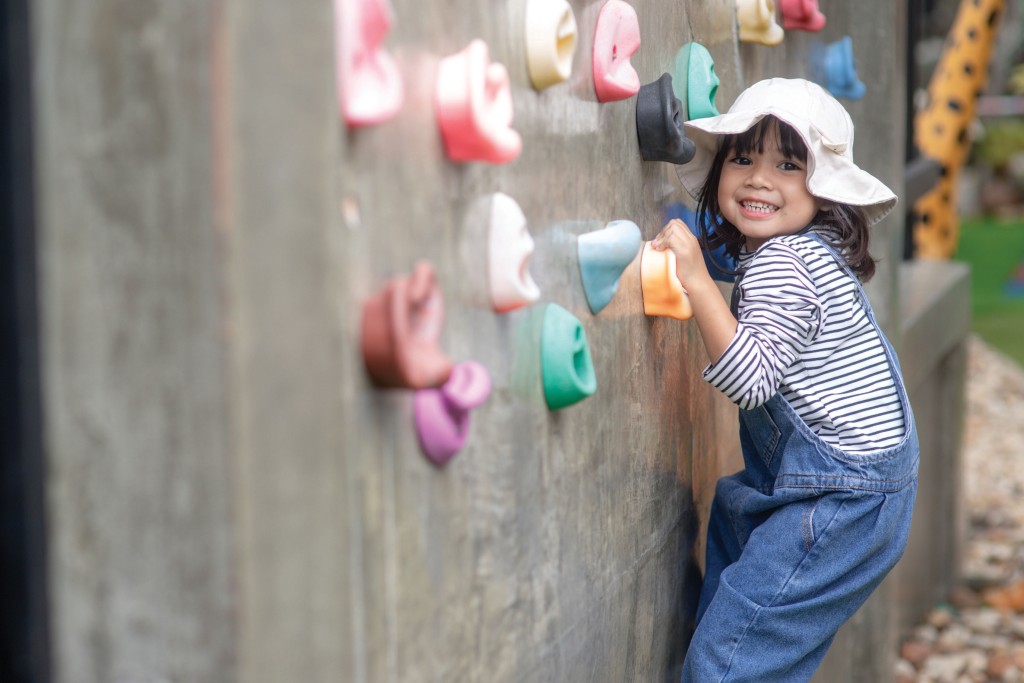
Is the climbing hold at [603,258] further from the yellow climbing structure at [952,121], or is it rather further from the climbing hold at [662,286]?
the yellow climbing structure at [952,121]

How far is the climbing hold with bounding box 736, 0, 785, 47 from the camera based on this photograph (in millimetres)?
2506

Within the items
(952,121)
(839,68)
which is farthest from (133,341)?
(952,121)

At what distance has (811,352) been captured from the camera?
6.81 feet

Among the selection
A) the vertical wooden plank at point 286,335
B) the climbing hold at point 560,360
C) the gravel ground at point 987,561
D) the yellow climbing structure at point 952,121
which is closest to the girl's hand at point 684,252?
the climbing hold at point 560,360

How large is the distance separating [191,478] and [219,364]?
102 mm

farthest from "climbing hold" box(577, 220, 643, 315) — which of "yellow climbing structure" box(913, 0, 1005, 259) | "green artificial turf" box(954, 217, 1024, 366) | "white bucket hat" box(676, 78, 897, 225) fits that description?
"green artificial turf" box(954, 217, 1024, 366)

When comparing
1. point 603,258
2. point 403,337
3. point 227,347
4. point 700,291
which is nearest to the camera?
Answer: point 227,347

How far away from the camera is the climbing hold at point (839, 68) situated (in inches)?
123

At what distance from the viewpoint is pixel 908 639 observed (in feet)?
17.3

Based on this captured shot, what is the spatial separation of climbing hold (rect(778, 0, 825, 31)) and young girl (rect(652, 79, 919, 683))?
27.5 inches

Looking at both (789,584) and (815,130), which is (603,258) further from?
(789,584)

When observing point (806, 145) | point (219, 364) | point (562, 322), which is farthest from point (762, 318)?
point (219, 364)

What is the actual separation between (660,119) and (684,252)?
0.21 metres

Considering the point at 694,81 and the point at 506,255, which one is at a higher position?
the point at 694,81
